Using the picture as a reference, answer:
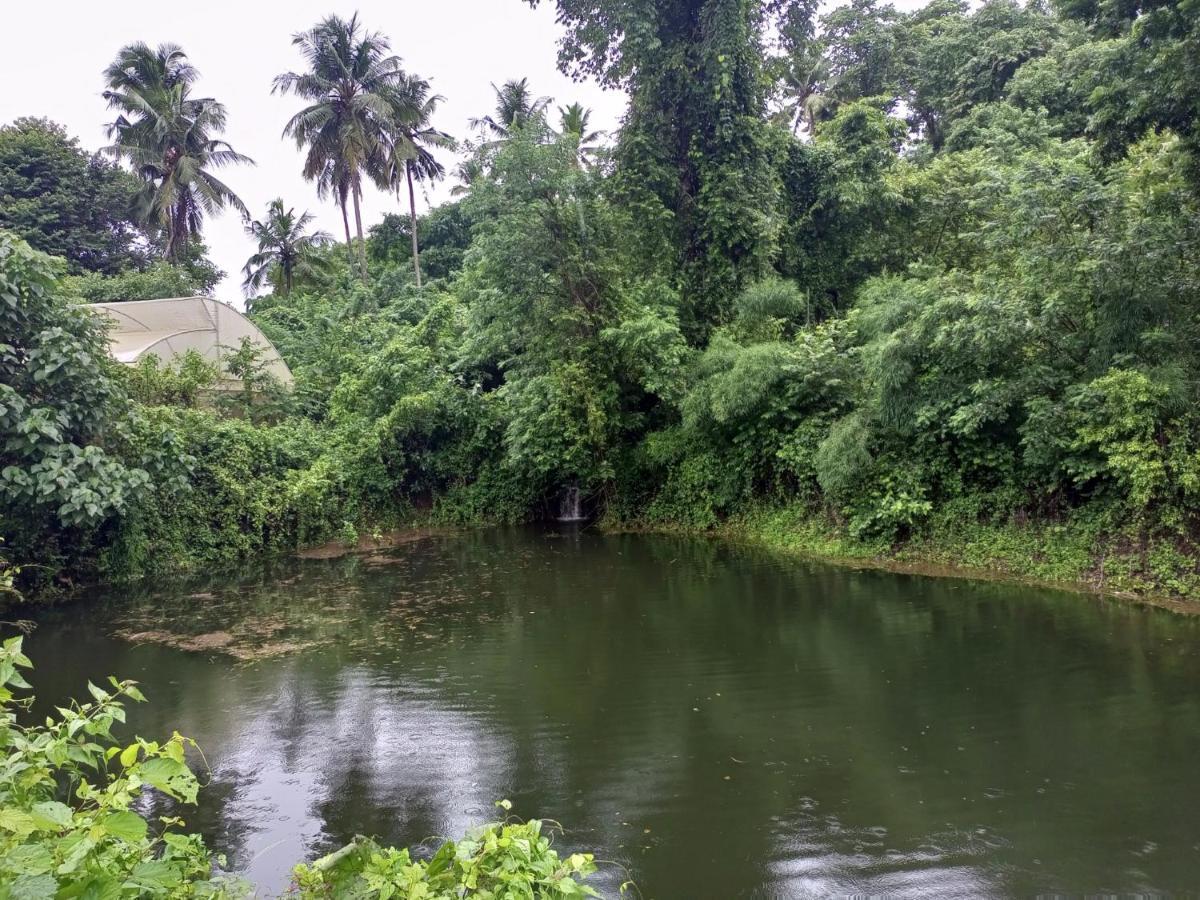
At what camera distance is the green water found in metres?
4.39

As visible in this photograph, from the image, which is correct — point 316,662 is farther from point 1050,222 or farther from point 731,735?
point 1050,222

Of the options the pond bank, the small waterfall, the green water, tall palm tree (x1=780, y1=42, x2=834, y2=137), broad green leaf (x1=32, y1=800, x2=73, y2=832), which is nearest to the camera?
broad green leaf (x1=32, y1=800, x2=73, y2=832)

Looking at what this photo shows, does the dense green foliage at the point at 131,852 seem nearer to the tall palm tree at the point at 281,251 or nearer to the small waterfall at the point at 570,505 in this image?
the small waterfall at the point at 570,505

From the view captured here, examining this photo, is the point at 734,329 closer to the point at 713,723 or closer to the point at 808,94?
the point at 713,723

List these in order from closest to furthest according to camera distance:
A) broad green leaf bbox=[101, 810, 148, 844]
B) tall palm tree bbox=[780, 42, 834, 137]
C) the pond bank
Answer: broad green leaf bbox=[101, 810, 148, 844] < the pond bank < tall palm tree bbox=[780, 42, 834, 137]

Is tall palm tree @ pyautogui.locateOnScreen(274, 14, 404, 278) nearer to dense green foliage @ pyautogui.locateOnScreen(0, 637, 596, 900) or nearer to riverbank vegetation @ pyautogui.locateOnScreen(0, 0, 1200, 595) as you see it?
riverbank vegetation @ pyautogui.locateOnScreen(0, 0, 1200, 595)

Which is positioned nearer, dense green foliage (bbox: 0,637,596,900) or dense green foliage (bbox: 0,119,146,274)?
dense green foliage (bbox: 0,637,596,900)

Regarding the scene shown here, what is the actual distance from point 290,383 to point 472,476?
4671 millimetres

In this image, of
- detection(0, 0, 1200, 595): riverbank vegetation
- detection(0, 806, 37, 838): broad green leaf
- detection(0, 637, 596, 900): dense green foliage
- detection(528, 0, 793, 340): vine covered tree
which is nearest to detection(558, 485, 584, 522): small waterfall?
detection(0, 0, 1200, 595): riverbank vegetation

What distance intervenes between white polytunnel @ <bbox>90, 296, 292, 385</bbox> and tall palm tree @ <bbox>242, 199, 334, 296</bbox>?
9.93 metres

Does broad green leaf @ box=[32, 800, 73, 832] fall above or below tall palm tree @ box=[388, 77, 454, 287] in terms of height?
below

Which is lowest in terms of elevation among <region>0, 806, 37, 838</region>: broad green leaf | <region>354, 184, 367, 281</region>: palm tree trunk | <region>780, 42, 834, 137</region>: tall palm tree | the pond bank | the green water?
the green water

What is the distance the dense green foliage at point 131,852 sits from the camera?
186cm

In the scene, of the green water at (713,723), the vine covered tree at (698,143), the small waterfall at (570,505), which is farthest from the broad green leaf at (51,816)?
the small waterfall at (570,505)
